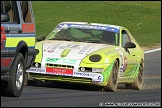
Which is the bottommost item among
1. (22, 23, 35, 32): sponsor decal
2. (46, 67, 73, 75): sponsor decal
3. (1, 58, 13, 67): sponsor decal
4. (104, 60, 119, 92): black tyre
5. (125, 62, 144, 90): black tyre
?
(125, 62, 144, 90): black tyre

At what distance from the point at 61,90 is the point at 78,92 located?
375 millimetres

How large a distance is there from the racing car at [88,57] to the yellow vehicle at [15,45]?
2.95ft

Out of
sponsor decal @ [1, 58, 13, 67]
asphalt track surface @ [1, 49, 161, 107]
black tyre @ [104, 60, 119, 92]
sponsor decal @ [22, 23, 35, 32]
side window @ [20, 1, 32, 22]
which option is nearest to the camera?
asphalt track surface @ [1, 49, 161, 107]

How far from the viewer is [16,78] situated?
10672mm

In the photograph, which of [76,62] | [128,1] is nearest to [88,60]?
[76,62]

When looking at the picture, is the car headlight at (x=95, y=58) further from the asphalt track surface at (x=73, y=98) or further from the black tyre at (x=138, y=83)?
the black tyre at (x=138, y=83)

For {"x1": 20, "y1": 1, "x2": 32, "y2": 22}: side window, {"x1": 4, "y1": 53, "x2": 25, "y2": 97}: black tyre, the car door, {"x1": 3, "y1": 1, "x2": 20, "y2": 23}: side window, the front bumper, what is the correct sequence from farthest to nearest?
the car door, the front bumper, {"x1": 20, "y1": 1, "x2": 32, "y2": 22}: side window, {"x1": 3, "y1": 1, "x2": 20, "y2": 23}: side window, {"x1": 4, "y1": 53, "x2": 25, "y2": 97}: black tyre

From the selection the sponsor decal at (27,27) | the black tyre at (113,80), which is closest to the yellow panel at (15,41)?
the sponsor decal at (27,27)

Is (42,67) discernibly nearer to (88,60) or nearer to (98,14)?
(88,60)

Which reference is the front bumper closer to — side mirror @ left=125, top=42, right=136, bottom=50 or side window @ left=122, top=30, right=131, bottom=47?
side mirror @ left=125, top=42, right=136, bottom=50

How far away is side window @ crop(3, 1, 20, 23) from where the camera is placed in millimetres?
10867

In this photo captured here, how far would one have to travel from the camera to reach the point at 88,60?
12539mm

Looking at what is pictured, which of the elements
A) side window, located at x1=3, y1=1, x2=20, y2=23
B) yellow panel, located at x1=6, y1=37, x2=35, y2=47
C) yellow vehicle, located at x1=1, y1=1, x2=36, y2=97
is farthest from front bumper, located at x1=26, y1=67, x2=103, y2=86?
side window, located at x1=3, y1=1, x2=20, y2=23

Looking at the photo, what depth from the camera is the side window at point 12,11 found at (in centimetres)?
1087
